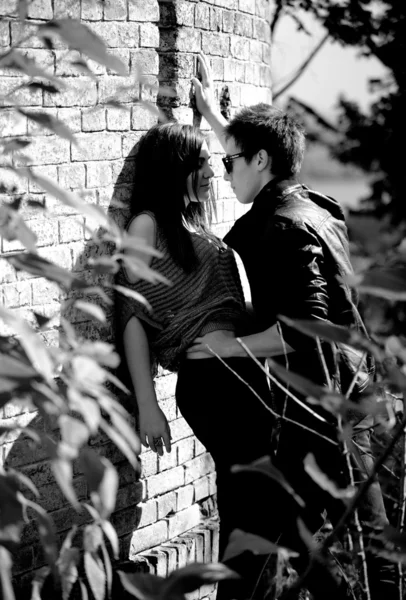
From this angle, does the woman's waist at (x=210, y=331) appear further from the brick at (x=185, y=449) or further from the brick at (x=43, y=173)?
the brick at (x=43, y=173)

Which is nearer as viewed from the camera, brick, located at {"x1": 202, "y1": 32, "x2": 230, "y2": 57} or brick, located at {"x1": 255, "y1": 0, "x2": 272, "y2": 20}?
brick, located at {"x1": 202, "y1": 32, "x2": 230, "y2": 57}

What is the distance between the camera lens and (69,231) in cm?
294

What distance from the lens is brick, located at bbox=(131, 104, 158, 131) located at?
322 centimetres

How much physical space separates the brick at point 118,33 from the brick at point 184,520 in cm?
177

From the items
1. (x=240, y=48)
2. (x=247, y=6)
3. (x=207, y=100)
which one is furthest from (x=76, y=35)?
(x=247, y=6)

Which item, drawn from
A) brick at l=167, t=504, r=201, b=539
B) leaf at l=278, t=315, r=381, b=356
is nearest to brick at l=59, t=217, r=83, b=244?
brick at l=167, t=504, r=201, b=539

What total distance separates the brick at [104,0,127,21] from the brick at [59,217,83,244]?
0.70 metres

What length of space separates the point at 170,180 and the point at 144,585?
206cm

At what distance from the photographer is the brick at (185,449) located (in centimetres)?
358

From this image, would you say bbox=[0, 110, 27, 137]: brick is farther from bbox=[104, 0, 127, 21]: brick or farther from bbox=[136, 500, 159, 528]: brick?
bbox=[136, 500, 159, 528]: brick

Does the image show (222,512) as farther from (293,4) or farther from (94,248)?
(293,4)

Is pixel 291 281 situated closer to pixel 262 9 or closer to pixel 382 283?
pixel 262 9

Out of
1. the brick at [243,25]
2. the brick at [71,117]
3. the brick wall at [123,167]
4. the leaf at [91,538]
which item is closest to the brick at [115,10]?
the brick wall at [123,167]

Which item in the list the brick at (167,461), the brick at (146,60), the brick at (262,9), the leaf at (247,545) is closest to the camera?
the leaf at (247,545)
